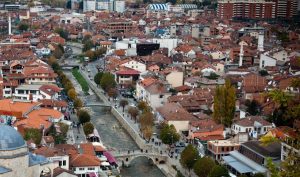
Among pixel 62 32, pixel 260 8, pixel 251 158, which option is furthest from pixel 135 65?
pixel 260 8

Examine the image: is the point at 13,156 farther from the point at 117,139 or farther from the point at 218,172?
the point at 117,139

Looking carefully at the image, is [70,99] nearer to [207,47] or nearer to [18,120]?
[18,120]

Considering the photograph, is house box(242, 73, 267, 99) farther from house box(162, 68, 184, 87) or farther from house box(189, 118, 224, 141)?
house box(189, 118, 224, 141)

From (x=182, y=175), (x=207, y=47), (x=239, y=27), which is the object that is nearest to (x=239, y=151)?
(x=182, y=175)

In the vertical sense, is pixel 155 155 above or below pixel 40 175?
below

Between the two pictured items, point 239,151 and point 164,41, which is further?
point 164,41

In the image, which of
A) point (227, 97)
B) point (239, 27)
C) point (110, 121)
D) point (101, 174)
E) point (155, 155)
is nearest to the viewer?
point (101, 174)
